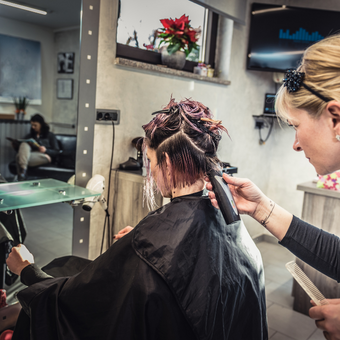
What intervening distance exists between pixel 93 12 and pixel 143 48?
64cm

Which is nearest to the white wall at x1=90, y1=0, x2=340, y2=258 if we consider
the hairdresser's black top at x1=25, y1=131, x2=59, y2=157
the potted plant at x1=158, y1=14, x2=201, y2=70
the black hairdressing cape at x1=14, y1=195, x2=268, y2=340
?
the potted plant at x1=158, y1=14, x2=201, y2=70

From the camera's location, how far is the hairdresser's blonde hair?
85cm

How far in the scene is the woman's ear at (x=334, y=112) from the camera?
0.85m

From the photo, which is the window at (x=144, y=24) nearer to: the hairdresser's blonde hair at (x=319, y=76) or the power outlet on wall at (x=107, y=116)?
the power outlet on wall at (x=107, y=116)

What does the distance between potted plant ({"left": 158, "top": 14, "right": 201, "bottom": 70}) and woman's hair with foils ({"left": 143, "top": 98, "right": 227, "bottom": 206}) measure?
4.45 feet

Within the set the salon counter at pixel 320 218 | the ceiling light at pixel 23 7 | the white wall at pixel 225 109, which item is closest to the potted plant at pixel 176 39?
the white wall at pixel 225 109

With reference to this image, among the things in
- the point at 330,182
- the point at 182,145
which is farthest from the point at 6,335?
the point at 330,182

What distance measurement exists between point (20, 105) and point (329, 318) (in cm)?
160

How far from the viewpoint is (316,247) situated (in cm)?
128

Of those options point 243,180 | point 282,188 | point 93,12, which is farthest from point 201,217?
point 282,188

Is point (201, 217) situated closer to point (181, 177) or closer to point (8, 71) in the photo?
point (181, 177)

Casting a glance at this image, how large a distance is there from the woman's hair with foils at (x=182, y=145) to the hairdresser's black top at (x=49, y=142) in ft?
2.71

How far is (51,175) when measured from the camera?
1965mm

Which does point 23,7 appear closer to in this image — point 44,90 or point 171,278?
point 44,90
